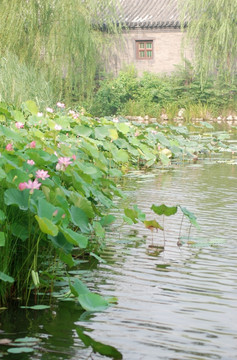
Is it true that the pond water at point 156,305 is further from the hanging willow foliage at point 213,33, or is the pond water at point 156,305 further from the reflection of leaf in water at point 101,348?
the hanging willow foliage at point 213,33

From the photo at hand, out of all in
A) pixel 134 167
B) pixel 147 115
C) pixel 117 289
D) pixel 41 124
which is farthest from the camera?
pixel 147 115

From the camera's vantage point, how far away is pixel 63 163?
3.97 metres

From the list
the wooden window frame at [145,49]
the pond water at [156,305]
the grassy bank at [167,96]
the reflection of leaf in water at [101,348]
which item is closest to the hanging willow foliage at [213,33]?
the grassy bank at [167,96]

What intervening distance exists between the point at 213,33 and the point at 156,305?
68.4 feet

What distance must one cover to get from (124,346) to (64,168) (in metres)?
1.60

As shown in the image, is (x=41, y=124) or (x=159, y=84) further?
(x=159, y=84)

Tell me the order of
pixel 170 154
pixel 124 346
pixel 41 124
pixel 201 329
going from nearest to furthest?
pixel 124 346 < pixel 201 329 < pixel 41 124 < pixel 170 154

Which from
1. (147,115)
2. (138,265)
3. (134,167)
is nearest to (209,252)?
(138,265)

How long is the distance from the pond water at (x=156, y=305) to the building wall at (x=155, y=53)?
70.7 ft

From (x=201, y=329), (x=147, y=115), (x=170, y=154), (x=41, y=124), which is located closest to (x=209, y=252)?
(x=201, y=329)

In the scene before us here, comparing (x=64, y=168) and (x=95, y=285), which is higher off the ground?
(x=64, y=168)

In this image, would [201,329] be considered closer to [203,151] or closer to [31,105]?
[31,105]

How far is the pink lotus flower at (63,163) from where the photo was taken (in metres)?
3.90

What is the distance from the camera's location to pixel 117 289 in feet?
11.7
